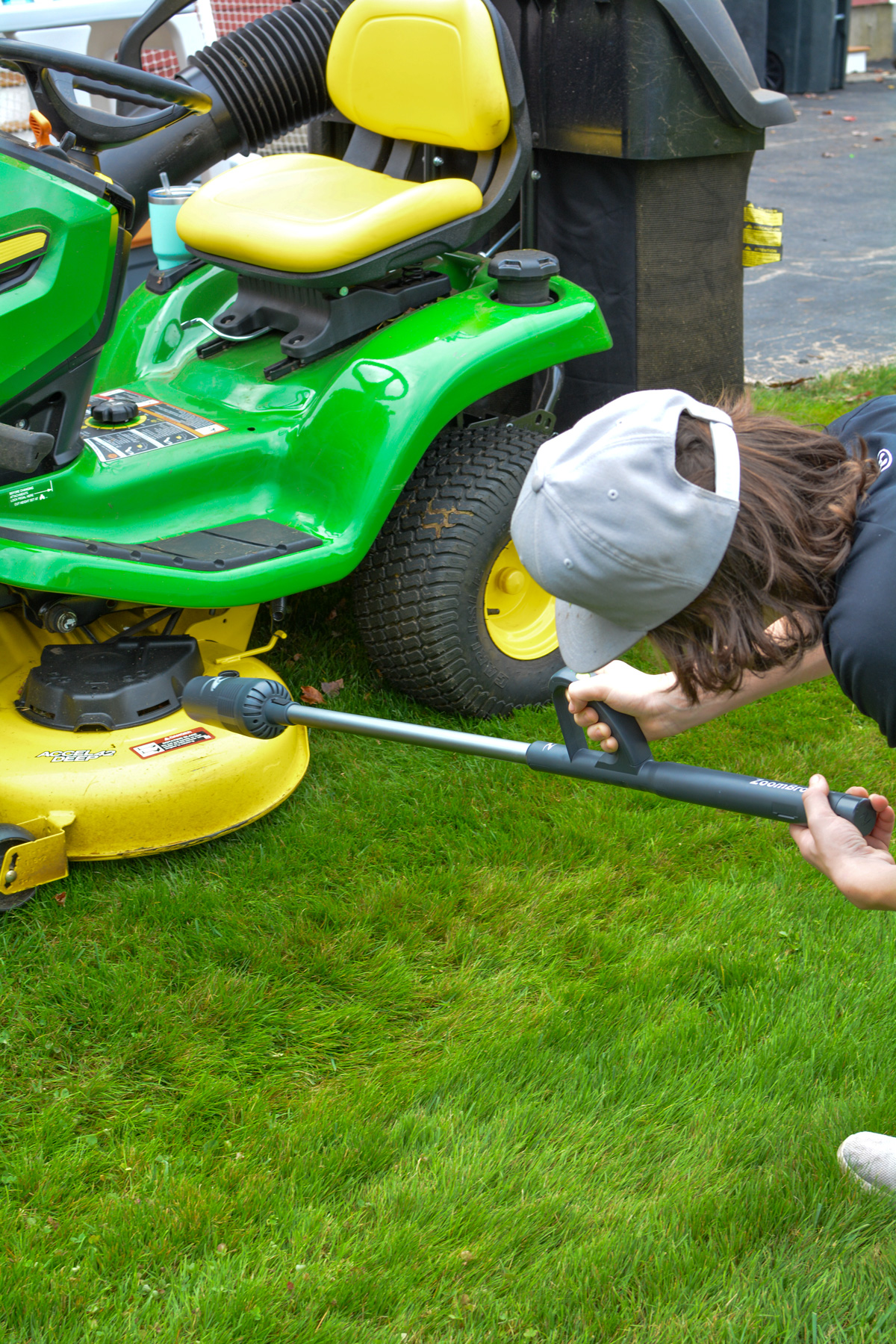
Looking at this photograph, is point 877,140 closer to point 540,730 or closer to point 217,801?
point 540,730

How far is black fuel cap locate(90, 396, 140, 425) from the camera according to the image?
8.85 ft

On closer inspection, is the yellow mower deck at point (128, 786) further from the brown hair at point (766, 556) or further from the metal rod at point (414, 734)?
the brown hair at point (766, 556)

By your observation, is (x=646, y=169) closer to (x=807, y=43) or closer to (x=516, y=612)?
(x=516, y=612)

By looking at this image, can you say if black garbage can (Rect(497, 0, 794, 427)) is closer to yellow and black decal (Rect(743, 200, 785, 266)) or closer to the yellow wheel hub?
yellow and black decal (Rect(743, 200, 785, 266))

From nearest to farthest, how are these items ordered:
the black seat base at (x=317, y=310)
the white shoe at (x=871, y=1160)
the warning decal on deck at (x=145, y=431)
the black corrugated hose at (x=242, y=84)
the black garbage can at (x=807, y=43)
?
the white shoe at (x=871, y=1160), the warning decal on deck at (x=145, y=431), the black seat base at (x=317, y=310), the black corrugated hose at (x=242, y=84), the black garbage can at (x=807, y=43)

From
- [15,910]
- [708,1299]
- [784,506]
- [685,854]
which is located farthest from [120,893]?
[784,506]

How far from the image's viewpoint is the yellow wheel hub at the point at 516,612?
9.84ft

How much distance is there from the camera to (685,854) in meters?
2.54

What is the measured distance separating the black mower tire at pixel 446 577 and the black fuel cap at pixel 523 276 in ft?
1.00

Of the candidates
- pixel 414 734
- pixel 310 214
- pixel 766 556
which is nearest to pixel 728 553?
pixel 766 556

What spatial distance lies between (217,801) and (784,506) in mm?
1331

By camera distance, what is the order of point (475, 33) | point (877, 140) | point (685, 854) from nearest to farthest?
1. point (685, 854)
2. point (475, 33)
3. point (877, 140)

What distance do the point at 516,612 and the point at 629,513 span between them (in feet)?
5.70

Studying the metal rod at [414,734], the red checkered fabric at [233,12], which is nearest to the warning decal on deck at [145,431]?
the metal rod at [414,734]
